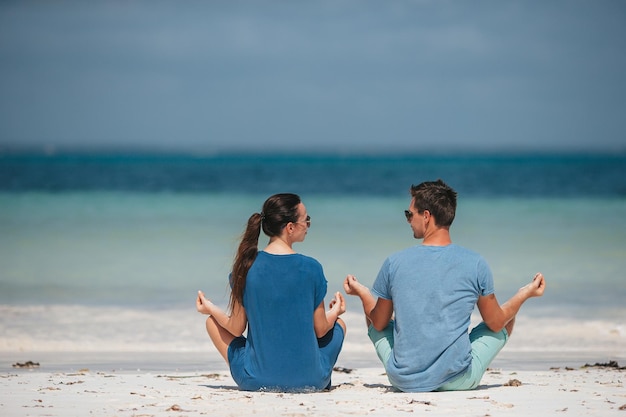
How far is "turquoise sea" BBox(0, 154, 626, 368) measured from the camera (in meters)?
Result: 7.44

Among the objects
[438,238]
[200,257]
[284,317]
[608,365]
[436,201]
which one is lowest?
[608,365]

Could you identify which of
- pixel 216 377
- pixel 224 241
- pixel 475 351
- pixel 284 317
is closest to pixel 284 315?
pixel 284 317

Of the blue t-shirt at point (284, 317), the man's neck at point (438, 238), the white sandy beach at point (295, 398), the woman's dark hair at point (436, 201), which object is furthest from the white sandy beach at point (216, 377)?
the woman's dark hair at point (436, 201)

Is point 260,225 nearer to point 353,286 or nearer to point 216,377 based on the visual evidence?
point 353,286

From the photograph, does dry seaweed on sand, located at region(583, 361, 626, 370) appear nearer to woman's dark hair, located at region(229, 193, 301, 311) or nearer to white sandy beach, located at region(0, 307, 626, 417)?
white sandy beach, located at region(0, 307, 626, 417)

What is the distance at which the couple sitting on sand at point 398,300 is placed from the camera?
440 cm

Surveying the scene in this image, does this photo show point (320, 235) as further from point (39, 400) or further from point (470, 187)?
point (470, 187)

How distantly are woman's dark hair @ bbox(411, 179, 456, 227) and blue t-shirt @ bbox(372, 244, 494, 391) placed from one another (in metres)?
0.15

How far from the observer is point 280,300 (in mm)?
4418

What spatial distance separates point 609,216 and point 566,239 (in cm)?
521

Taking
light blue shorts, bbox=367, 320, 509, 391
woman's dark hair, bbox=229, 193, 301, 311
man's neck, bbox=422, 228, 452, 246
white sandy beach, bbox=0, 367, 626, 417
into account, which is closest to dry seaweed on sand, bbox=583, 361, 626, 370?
white sandy beach, bbox=0, 367, 626, 417

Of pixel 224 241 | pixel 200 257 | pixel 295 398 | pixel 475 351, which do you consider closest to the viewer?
pixel 295 398

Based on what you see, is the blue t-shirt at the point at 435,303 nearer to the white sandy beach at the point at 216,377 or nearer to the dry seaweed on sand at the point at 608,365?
the white sandy beach at the point at 216,377

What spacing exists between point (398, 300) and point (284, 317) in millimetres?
551
